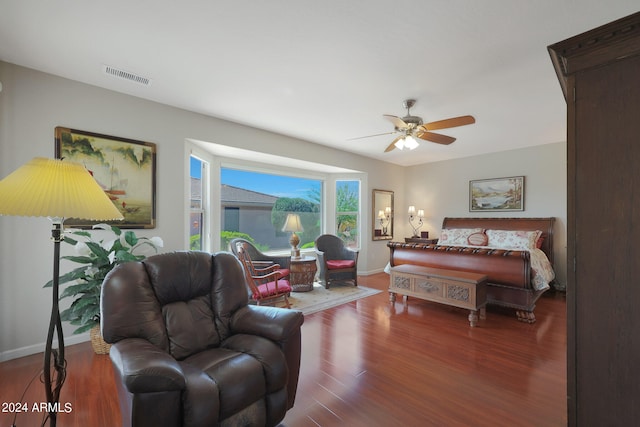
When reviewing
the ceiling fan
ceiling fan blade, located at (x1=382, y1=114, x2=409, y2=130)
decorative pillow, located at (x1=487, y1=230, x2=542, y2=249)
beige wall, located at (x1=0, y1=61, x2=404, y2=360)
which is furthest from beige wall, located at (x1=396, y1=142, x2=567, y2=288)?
beige wall, located at (x1=0, y1=61, x2=404, y2=360)

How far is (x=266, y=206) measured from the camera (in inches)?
209

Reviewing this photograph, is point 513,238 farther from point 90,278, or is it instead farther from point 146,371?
point 90,278

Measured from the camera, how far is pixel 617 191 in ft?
3.46

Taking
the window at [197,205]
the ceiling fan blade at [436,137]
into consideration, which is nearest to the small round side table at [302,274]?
the window at [197,205]

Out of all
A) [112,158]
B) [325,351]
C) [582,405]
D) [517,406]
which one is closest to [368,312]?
[325,351]

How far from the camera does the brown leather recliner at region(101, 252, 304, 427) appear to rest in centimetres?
120

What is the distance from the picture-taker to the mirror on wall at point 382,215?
6.34m

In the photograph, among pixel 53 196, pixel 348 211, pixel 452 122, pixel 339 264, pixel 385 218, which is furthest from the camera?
pixel 385 218

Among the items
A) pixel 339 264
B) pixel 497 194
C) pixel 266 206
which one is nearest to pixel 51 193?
pixel 266 206

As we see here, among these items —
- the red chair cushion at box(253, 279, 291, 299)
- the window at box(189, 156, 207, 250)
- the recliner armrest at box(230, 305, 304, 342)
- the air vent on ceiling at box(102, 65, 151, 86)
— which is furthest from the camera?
the window at box(189, 156, 207, 250)

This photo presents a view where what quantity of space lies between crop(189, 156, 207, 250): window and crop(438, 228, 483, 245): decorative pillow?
14.9ft

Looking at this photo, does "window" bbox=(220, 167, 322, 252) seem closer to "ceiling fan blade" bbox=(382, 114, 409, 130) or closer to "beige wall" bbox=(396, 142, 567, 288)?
"beige wall" bbox=(396, 142, 567, 288)

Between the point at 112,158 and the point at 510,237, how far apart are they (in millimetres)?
6143

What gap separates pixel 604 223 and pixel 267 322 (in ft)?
5.86
